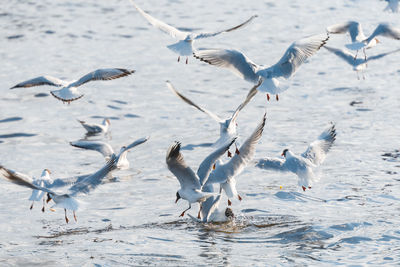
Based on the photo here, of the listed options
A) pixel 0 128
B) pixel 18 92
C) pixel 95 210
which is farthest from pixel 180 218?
pixel 18 92

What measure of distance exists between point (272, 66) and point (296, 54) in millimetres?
367

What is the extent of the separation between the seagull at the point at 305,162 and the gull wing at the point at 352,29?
3.29m

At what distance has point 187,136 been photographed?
1420cm

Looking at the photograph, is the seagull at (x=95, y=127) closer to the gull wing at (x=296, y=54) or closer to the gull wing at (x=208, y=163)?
the gull wing at (x=296, y=54)

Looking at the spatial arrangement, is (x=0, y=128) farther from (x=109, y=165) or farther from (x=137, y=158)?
(x=109, y=165)

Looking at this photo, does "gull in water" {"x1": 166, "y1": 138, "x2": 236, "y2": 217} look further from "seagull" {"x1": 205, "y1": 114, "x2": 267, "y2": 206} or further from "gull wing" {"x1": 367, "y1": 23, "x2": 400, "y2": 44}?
"gull wing" {"x1": 367, "y1": 23, "x2": 400, "y2": 44}

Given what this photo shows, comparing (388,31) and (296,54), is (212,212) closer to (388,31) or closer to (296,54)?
(296,54)

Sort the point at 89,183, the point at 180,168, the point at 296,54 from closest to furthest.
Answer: the point at 180,168 → the point at 89,183 → the point at 296,54

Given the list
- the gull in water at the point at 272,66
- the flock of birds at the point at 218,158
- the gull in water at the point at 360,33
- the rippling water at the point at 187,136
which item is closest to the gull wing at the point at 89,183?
the flock of birds at the point at 218,158

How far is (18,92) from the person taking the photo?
1717 centimetres

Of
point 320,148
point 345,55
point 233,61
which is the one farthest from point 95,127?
point 345,55

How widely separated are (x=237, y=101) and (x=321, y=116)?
1.97 metres

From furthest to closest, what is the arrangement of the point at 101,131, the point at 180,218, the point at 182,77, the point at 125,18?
1. the point at 125,18
2. the point at 182,77
3. the point at 101,131
4. the point at 180,218

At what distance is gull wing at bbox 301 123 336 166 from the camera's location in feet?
36.1
